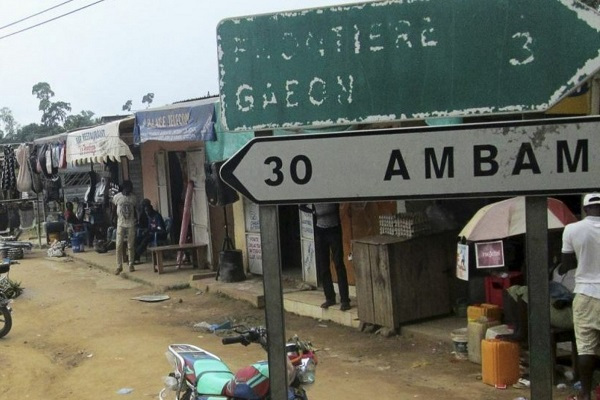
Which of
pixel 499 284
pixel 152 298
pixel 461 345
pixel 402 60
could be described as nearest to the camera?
pixel 402 60

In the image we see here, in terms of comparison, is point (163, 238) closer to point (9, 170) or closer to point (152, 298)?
point (152, 298)

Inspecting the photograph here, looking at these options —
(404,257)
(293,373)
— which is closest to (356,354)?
(404,257)

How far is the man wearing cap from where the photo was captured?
513cm

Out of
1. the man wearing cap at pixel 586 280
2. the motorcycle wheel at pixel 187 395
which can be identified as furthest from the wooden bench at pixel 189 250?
the man wearing cap at pixel 586 280

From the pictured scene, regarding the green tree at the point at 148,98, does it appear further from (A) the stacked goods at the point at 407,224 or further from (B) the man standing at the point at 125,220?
(A) the stacked goods at the point at 407,224

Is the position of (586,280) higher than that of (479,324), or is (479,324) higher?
(586,280)

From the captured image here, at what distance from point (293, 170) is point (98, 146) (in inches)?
466

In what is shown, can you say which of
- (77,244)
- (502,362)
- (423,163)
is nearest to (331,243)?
(502,362)

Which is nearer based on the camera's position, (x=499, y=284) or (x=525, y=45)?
(x=525, y=45)

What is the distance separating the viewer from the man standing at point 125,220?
45.0 feet

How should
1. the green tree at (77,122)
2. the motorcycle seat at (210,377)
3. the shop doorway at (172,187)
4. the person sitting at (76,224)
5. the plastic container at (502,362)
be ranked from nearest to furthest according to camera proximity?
1. the motorcycle seat at (210,377)
2. the plastic container at (502,362)
3. the shop doorway at (172,187)
4. the person sitting at (76,224)
5. the green tree at (77,122)

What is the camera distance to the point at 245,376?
14.1 feet

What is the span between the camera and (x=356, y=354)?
24.6ft

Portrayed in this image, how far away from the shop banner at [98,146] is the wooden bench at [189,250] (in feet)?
6.25
